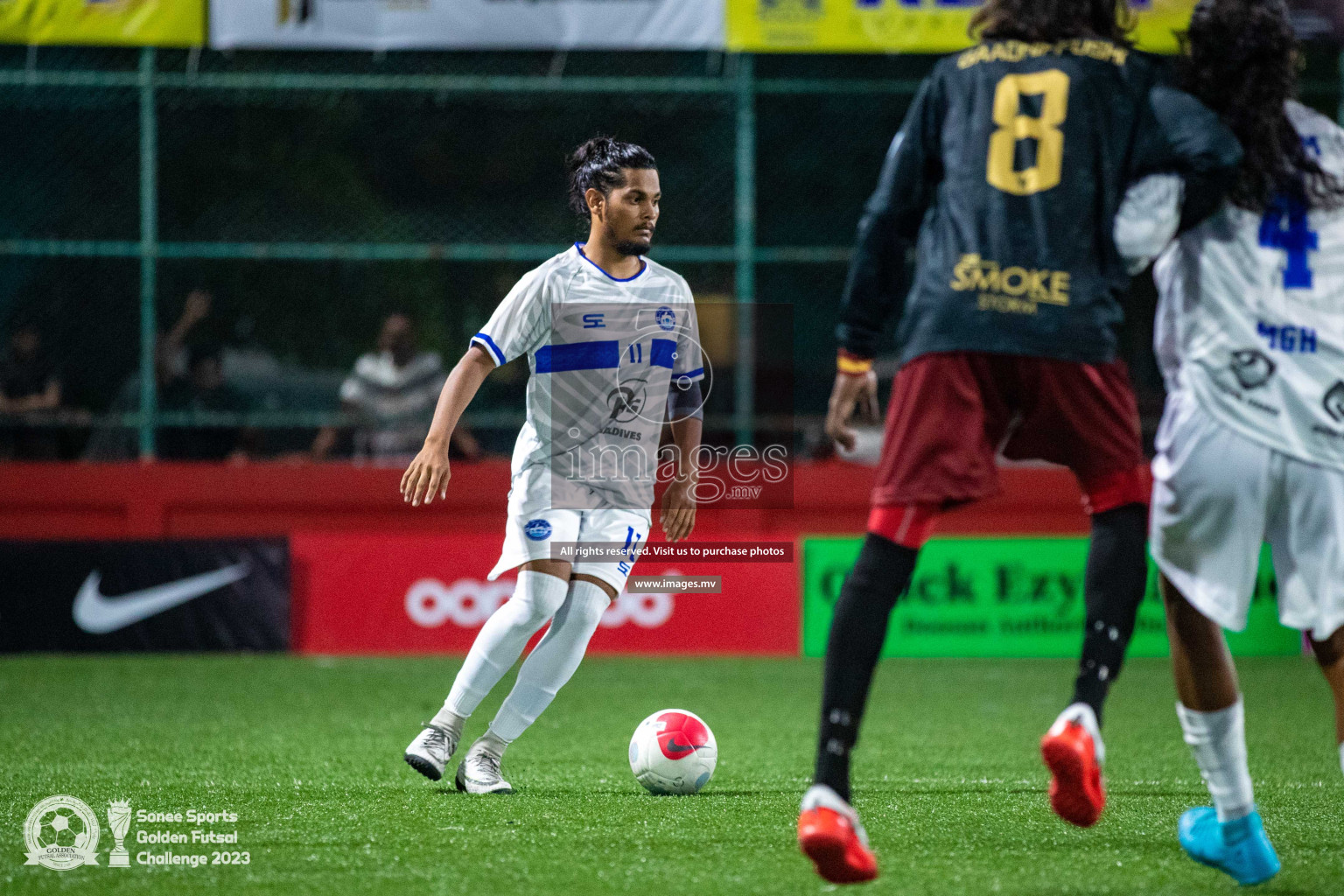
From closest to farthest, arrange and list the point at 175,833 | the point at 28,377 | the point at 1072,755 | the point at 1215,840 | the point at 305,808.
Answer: the point at 1072,755 → the point at 1215,840 → the point at 175,833 → the point at 305,808 → the point at 28,377

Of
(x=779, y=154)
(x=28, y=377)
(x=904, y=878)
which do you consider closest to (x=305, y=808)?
(x=904, y=878)

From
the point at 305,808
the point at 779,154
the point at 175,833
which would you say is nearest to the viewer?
the point at 175,833

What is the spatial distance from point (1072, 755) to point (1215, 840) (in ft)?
1.81

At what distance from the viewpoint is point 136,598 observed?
10445 millimetres

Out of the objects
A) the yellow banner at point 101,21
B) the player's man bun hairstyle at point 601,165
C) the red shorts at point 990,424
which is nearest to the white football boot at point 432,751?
the player's man bun hairstyle at point 601,165

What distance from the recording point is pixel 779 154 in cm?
1633

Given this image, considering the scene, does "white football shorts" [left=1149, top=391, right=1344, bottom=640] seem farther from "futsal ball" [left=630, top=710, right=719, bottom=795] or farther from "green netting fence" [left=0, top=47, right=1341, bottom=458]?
"green netting fence" [left=0, top=47, right=1341, bottom=458]

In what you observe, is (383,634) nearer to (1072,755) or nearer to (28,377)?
(28,377)

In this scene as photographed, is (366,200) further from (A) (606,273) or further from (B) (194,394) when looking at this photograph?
(A) (606,273)

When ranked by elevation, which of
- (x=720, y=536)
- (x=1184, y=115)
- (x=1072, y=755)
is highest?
(x=1184, y=115)

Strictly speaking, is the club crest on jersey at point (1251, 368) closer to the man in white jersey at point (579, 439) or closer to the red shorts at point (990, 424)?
the red shorts at point (990, 424)

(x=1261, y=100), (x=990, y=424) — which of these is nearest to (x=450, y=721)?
(x=990, y=424)

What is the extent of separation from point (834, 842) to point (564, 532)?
203 centimetres

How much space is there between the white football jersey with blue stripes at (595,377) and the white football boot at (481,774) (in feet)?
2.73
